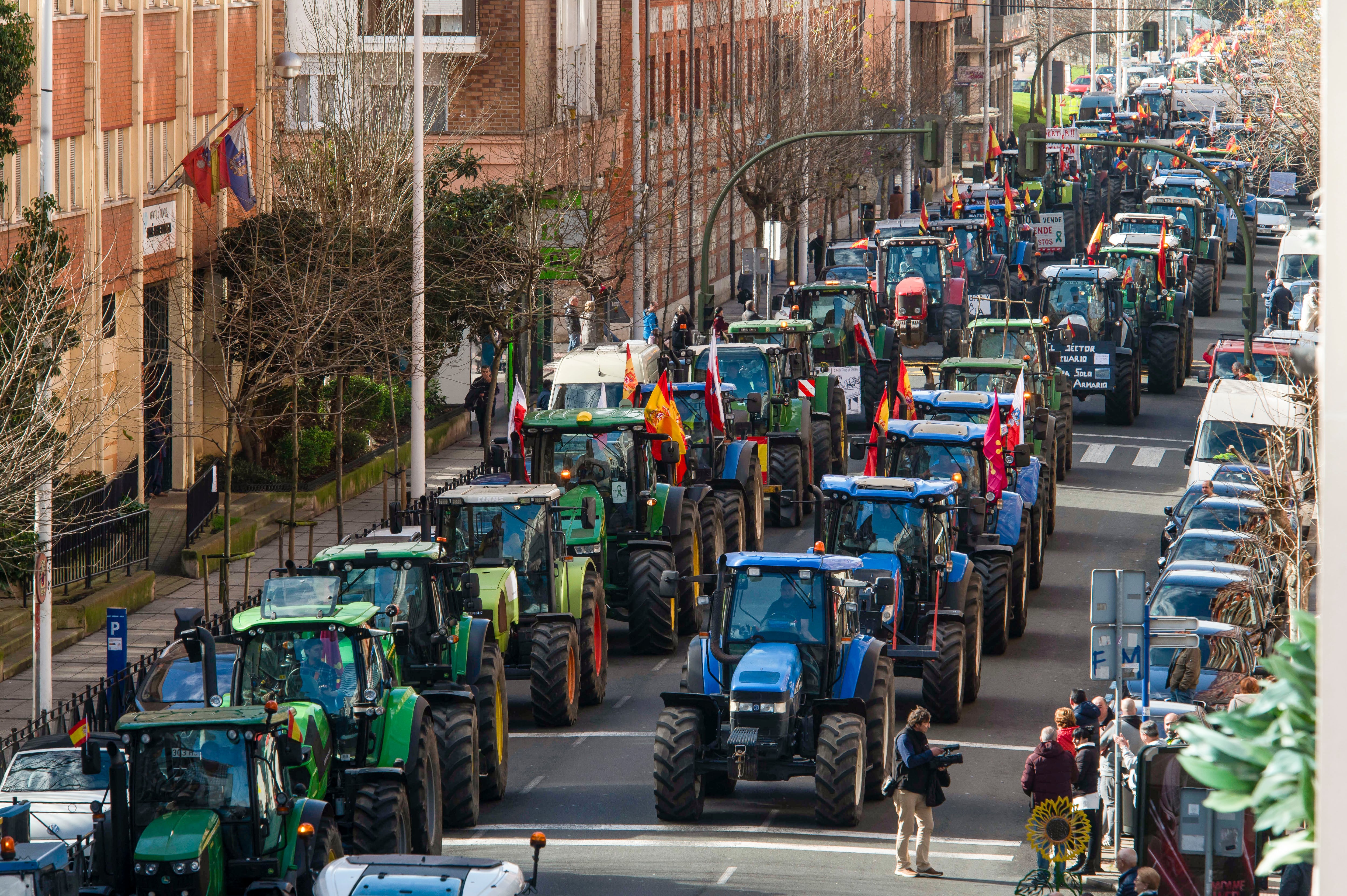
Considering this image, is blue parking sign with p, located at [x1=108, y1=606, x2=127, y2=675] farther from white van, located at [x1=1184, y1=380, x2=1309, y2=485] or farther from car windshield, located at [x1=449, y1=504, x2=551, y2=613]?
white van, located at [x1=1184, y1=380, x2=1309, y2=485]

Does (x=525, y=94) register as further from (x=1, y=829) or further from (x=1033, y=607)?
(x=1, y=829)

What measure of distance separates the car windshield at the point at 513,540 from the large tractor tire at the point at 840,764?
14.6 feet

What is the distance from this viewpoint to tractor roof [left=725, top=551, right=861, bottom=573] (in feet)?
56.8

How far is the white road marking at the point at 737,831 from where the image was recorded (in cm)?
1734

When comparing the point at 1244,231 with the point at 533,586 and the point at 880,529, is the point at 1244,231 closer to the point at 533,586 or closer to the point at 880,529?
the point at 880,529

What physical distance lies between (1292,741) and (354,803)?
33.3 feet

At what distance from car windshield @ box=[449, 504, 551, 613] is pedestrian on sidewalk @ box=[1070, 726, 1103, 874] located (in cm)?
570

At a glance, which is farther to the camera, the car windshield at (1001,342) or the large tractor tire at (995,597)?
the car windshield at (1001,342)

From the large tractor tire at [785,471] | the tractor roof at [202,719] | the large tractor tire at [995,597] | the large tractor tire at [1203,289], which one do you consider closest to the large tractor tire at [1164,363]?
the large tractor tire at [1203,289]

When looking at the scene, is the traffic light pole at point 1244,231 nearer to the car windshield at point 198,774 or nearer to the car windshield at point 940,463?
the car windshield at point 940,463

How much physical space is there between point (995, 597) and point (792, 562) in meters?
6.63

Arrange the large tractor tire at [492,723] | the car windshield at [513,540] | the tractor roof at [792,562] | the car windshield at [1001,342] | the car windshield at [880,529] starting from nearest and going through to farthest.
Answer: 1. the tractor roof at [792,562]
2. the large tractor tire at [492,723]
3. the car windshield at [513,540]
4. the car windshield at [880,529]
5. the car windshield at [1001,342]

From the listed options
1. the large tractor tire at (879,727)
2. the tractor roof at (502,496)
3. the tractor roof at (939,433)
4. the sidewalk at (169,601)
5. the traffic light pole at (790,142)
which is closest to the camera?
the large tractor tire at (879,727)

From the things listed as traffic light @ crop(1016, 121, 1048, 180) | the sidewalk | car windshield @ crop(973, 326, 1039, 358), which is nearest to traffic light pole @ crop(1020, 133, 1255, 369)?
traffic light @ crop(1016, 121, 1048, 180)
